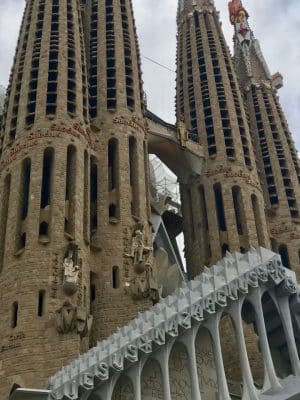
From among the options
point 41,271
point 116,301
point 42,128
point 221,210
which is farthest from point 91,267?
point 221,210

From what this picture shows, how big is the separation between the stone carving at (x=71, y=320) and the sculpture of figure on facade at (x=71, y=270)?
563 millimetres

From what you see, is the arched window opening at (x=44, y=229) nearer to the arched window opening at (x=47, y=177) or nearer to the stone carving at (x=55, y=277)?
the arched window opening at (x=47, y=177)

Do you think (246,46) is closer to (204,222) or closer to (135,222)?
(204,222)

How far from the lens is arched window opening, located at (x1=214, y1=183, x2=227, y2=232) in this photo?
37.0 meters

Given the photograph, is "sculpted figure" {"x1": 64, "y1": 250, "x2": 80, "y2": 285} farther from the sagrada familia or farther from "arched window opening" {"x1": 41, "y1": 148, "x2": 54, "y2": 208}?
"arched window opening" {"x1": 41, "y1": 148, "x2": 54, "y2": 208}

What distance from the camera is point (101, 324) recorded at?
27.3 m

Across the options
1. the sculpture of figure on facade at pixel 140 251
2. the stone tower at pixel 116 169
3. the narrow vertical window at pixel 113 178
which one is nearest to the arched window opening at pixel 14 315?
the stone tower at pixel 116 169

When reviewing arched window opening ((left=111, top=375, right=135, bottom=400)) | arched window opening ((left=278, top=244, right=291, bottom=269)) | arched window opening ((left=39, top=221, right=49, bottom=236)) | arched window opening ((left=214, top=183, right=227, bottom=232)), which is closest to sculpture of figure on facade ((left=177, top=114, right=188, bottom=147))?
arched window opening ((left=214, top=183, right=227, bottom=232))

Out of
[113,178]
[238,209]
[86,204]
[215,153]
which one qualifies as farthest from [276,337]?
[215,153]

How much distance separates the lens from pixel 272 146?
1684 inches

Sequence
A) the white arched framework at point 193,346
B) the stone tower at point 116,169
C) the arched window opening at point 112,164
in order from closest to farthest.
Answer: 1. the white arched framework at point 193,346
2. the stone tower at point 116,169
3. the arched window opening at point 112,164

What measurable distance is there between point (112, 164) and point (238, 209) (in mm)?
8024

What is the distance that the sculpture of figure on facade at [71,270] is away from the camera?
24.6 m

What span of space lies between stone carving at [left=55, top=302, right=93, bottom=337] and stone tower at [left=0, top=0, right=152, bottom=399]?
0.04m
